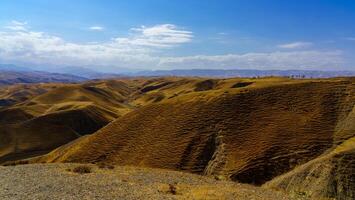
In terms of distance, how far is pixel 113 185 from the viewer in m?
35.6

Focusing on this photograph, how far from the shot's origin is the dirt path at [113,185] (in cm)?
3216

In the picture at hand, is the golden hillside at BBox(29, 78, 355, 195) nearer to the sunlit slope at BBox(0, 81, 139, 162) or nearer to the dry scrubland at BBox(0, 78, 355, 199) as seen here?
the dry scrubland at BBox(0, 78, 355, 199)

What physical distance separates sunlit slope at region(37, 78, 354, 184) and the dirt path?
5.21 meters

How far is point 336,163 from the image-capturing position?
1563 inches

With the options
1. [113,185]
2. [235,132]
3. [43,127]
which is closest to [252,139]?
[235,132]

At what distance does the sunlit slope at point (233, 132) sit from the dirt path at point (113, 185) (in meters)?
5.21

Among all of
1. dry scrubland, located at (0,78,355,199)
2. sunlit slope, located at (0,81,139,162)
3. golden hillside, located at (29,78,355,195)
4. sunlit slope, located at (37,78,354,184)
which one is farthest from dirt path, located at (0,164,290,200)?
sunlit slope, located at (0,81,139,162)

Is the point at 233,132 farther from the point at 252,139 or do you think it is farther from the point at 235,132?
the point at 252,139

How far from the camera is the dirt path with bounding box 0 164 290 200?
3216cm

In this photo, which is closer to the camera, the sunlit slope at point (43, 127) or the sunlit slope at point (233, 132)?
the sunlit slope at point (233, 132)

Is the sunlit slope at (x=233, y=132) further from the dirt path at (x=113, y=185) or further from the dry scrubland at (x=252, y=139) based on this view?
the dirt path at (x=113, y=185)

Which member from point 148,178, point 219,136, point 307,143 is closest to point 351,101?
point 307,143

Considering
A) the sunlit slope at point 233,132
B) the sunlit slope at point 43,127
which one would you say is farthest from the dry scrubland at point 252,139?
the sunlit slope at point 43,127

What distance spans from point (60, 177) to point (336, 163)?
25037mm
